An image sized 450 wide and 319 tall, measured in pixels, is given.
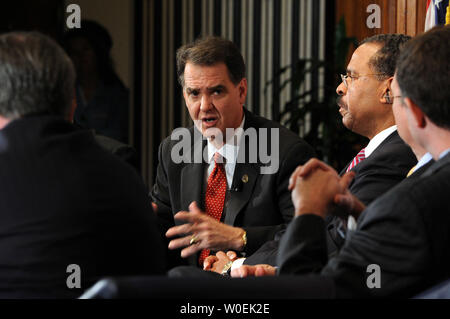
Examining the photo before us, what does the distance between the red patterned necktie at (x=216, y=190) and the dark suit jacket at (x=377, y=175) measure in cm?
58

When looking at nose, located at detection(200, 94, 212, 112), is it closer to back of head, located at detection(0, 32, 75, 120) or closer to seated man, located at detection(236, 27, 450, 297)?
seated man, located at detection(236, 27, 450, 297)

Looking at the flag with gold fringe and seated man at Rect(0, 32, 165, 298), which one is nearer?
seated man at Rect(0, 32, 165, 298)

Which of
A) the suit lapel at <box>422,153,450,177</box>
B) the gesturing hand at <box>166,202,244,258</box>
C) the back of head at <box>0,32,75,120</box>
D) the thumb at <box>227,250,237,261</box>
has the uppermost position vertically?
the back of head at <box>0,32,75,120</box>

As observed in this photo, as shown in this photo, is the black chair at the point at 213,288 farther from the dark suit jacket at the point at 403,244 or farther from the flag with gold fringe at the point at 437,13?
the flag with gold fringe at the point at 437,13

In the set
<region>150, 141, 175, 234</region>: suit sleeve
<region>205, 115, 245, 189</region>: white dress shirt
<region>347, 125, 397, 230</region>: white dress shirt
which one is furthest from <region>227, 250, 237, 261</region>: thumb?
<region>347, 125, 397, 230</region>: white dress shirt

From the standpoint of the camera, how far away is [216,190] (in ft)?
9.17

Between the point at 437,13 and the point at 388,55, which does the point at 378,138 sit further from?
the point at 437,13

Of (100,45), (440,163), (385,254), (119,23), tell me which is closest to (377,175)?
(440,163)

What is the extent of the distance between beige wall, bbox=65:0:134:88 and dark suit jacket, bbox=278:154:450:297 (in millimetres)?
5006

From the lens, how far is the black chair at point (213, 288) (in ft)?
4.06

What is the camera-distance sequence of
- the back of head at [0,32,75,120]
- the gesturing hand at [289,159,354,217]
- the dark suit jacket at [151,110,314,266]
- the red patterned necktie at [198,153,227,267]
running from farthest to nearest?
the red patterned necktie at [198,153,227,267], the dark suit jacket at [151,110,314,266], the gesturing hand at [289,159,354,217], the back of head at [0,32,75,120]

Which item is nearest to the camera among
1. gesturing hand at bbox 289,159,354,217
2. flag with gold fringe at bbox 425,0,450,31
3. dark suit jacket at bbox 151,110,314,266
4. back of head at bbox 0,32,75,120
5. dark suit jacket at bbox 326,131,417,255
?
back of head at bbox 0,32,75,120

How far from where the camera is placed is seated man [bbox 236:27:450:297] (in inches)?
56.5

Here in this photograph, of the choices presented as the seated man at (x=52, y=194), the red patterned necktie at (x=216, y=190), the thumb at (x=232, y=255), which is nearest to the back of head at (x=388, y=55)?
the red patterned necktie at (x=216, y=190)
